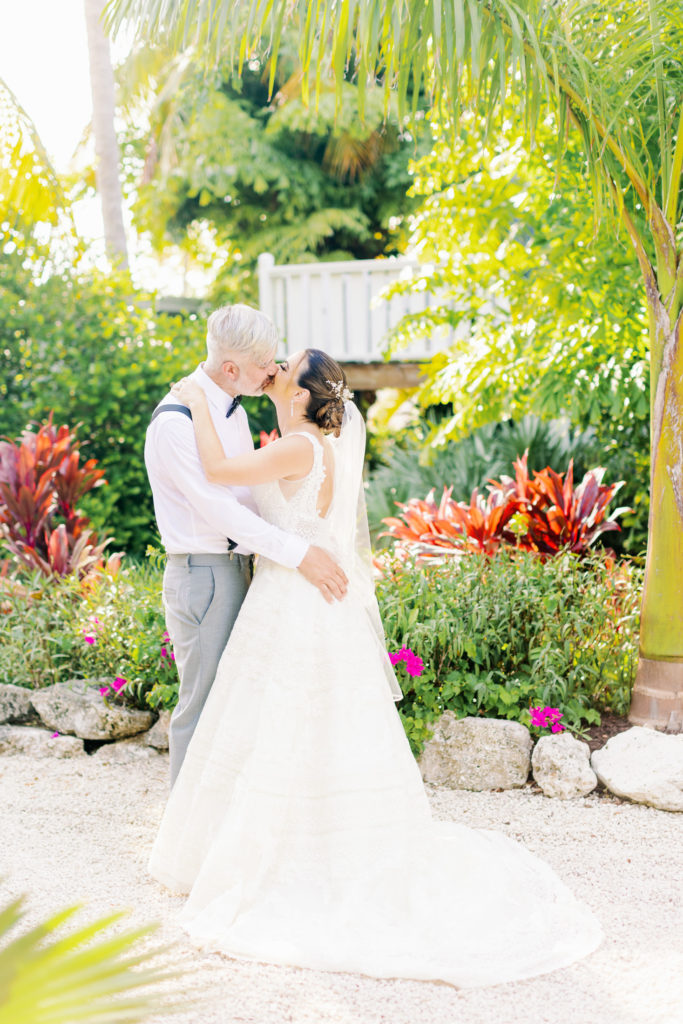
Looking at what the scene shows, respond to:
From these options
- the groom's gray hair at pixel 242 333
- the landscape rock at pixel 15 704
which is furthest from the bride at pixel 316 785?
the landscape rock at pixel 15 704

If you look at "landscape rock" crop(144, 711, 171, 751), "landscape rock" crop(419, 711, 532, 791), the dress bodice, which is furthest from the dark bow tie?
"landscape rock" crop(144, 711, 171, 751)

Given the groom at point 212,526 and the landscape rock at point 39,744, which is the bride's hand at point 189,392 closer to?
the groom at point 212,526

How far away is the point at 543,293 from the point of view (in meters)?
5.41

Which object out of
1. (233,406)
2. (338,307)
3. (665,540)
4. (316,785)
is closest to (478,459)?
(338,307)

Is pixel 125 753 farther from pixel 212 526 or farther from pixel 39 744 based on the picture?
pixel 212 526

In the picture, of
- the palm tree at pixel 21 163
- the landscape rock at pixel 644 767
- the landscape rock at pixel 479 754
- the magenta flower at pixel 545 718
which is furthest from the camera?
the palm tree at pixel 21 163

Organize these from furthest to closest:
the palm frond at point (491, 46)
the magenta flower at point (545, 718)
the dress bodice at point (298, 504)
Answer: the magenta flower at point (545, 718) → the palm frond at point (491, 46) → the dress bodice at point (298, 504)

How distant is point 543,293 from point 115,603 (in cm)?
312

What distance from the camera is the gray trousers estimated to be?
127 inches

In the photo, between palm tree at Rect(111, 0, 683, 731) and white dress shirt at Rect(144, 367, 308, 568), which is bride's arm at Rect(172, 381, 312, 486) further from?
palm tree at Rect(111, 0, 683, 731)

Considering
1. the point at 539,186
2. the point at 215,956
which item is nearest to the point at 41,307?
the point at 539,186

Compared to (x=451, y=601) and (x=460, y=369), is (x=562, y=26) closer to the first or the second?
(x=460, y=369)

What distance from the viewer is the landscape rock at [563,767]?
392 centimetres

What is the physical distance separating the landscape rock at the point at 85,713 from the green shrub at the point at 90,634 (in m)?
0.11
